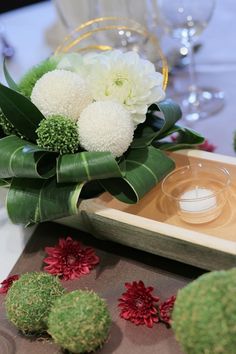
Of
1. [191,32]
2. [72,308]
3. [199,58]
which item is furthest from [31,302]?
[199,58]

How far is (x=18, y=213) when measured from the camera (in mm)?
644

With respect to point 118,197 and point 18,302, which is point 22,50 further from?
point 18,302

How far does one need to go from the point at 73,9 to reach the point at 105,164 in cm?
74

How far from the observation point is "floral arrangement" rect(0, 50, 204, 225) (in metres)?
0.62

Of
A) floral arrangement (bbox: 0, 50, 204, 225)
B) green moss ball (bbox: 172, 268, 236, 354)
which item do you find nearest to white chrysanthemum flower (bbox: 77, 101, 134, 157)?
floral arrangement (bbox: 0, 50, 204, 225)

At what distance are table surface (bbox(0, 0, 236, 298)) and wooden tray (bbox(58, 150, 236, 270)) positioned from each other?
96mm

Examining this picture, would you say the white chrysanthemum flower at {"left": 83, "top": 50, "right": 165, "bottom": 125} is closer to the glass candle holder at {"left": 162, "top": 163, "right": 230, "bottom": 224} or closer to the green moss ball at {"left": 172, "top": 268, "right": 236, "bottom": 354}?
the glass candle holder at {"left": 162, "top": 163, "right": 230, "bottom": 224}

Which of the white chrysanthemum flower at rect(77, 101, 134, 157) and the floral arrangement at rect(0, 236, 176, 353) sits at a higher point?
the white chrysanthemum flower at rect(77, 101, 134, 157)

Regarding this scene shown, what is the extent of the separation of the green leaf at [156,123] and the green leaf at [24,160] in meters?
0.12

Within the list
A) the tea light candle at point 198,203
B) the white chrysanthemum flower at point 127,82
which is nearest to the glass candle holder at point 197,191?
the tea light candle at point 198,203

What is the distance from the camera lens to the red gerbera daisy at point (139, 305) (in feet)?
1.83

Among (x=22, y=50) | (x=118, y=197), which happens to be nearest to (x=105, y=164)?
(x=118, y=197)

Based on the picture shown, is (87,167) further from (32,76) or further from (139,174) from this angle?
(32,76)

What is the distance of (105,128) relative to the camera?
0.61 metres
